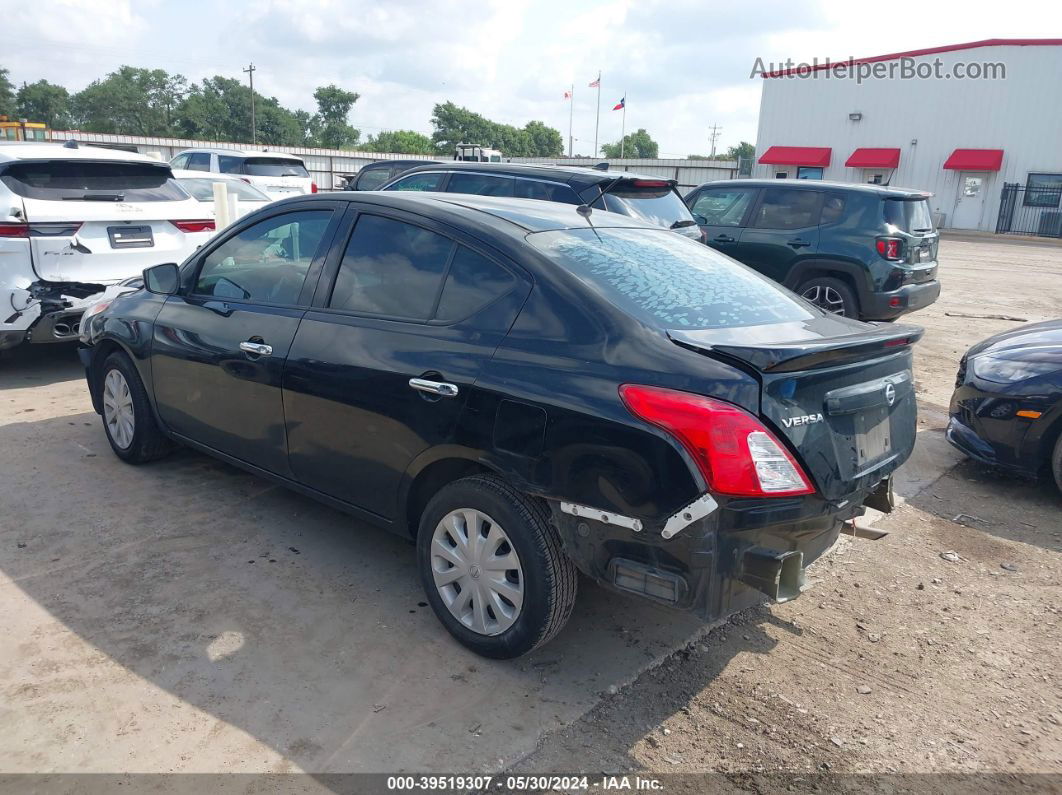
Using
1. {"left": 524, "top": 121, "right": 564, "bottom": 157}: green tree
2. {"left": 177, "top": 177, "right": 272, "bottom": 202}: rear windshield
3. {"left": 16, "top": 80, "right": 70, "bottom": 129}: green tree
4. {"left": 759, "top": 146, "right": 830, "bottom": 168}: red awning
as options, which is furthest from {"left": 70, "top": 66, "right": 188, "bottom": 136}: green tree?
{"left": 177, "top": 177, "right": 272, "bottom": 202}: rear windshield

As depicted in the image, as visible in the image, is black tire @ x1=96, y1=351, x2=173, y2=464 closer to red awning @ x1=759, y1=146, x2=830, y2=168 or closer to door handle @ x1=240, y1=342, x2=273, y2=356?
door handle @ x1=240, y1=342, x2=273, y2=356

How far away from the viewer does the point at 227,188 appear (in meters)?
11.7

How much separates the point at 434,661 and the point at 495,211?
1.90 meters

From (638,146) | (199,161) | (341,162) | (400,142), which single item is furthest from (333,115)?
(199,161)

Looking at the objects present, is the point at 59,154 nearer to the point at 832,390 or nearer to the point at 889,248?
the point at 832,390

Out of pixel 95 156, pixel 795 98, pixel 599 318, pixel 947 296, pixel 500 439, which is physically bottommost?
pixel 947 296

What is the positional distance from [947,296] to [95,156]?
12715 millimetres

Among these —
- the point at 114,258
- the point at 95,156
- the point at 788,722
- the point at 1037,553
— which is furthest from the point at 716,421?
the point at 95,156

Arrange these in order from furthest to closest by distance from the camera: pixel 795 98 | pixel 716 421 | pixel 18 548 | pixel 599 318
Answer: pixel 795 98 < pixel 18 548 < pixel 599 318 < pixel 716 421

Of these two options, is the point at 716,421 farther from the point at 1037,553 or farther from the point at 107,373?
the point at 107,373

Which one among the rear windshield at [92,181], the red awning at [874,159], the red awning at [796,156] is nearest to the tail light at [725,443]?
the rear windshield at [92,181]

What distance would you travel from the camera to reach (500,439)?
2.98 m

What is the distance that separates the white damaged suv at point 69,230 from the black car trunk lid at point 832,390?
5684 millimetres

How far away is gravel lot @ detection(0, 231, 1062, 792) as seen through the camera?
2.72m
